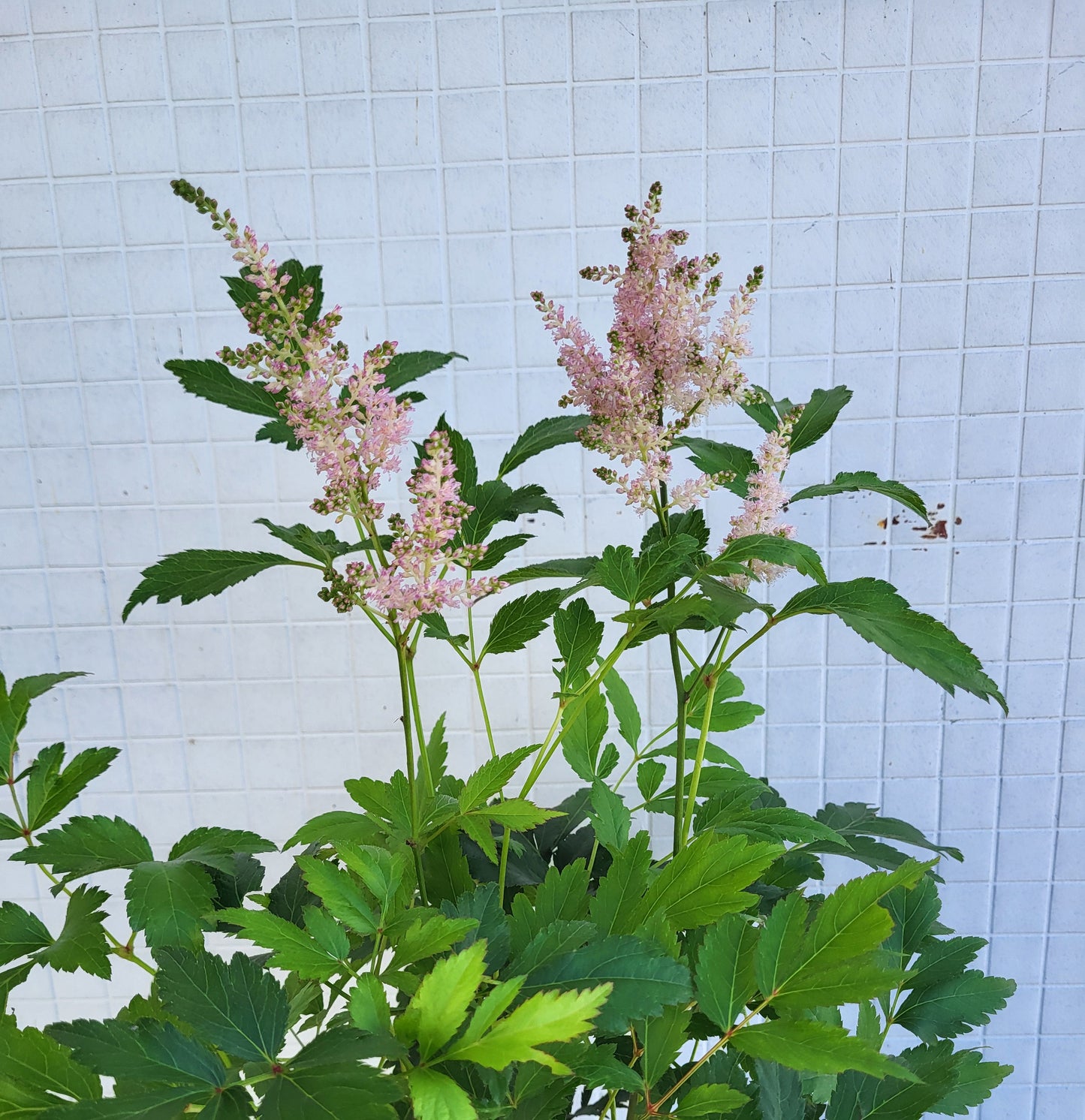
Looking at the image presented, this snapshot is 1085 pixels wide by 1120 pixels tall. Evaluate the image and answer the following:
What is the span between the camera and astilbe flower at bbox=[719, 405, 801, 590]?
53cm

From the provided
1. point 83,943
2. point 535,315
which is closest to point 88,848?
point 83,943

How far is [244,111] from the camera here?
3.56 ft

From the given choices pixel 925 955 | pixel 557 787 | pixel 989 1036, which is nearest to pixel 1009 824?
pixel 989 1036

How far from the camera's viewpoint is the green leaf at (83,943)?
1.64ft

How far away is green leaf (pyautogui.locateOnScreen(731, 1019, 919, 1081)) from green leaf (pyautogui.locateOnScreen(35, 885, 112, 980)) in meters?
0.36

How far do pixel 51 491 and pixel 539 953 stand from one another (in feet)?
3.59

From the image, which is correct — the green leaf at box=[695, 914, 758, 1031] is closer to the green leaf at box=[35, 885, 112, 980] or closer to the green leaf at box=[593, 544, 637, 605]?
the green leaf at box=[593, 544, 637, 605]

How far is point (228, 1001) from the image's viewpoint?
0.38 meters

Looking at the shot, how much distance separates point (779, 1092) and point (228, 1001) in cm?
31

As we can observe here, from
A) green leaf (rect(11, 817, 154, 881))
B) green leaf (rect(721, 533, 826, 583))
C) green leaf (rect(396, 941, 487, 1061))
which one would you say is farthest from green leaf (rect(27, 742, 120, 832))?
green leaf (rect(721, 533, 826, 583))

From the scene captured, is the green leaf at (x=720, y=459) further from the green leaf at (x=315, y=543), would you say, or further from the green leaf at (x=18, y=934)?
the green leaf at (x=18, y=934)

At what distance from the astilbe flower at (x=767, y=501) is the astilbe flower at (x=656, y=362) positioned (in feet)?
0.07

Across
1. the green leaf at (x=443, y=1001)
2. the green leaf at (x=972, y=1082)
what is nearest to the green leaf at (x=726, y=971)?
the green leaf at (x=443, y=1001)

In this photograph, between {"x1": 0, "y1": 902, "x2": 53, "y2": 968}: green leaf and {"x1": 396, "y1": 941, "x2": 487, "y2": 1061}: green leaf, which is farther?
{"x1": 0, "y1": 902, "x2": 53, "y2": 968}: green leaf
